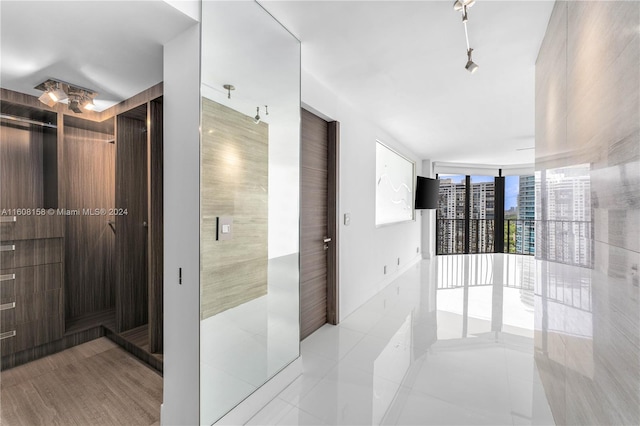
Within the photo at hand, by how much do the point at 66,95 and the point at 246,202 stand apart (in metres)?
2.05

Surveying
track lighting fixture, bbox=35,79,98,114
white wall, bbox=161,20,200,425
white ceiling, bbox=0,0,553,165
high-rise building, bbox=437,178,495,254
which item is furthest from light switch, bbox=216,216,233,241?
high-rise building, bbox=437,178,495,254

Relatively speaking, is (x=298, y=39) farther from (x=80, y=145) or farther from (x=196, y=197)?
(x=80, y=145)

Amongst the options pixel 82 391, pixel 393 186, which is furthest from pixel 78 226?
pixel 393 186

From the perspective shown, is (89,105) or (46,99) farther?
(89,105)

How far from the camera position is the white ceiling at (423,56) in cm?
190

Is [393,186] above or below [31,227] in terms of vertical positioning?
above

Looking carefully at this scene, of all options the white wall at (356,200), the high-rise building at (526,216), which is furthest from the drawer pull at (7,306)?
the high-rise building at (526,216)

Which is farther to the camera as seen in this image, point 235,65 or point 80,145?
point 80,145

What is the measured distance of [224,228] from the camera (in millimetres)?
1737

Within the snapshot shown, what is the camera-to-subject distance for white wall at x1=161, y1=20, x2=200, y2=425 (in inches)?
63.0

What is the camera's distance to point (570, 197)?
1548 mm

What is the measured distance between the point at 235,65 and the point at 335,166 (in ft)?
5.37

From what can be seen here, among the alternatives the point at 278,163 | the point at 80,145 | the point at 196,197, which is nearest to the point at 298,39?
the point at 278,163

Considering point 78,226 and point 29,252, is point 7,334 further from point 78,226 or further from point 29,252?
point 78,226
